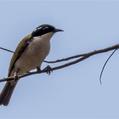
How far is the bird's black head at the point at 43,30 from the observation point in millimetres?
6640

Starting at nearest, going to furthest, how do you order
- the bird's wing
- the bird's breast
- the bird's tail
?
the bird's breast
the bird's wing
the bird's tail

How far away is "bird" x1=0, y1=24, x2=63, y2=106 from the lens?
659 centimetres

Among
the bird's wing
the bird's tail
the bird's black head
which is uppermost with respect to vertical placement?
the bird's black head

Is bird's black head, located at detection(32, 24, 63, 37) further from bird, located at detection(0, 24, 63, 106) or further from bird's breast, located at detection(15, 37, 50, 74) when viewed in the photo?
bird's breast, located at detection(15, 37, 50, 74)

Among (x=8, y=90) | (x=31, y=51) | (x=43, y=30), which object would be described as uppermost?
(x=43, y=30)

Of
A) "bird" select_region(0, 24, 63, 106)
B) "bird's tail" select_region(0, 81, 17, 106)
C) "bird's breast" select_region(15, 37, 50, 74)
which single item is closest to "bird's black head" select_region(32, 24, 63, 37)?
"bird" select_region(0, 24, 63, 106)

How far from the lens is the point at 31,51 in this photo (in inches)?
262

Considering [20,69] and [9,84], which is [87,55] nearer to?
[20,69]

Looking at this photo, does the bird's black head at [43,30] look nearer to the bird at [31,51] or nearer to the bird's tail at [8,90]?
the bird at [31,51]

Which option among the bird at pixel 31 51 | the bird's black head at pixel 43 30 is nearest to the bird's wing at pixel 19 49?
the bird at pixel 31 51

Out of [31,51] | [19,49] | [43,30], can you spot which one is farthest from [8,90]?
[43,30]

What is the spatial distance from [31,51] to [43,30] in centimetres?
40

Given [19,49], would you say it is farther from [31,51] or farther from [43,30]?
[43,30]

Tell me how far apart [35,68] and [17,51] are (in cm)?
43
